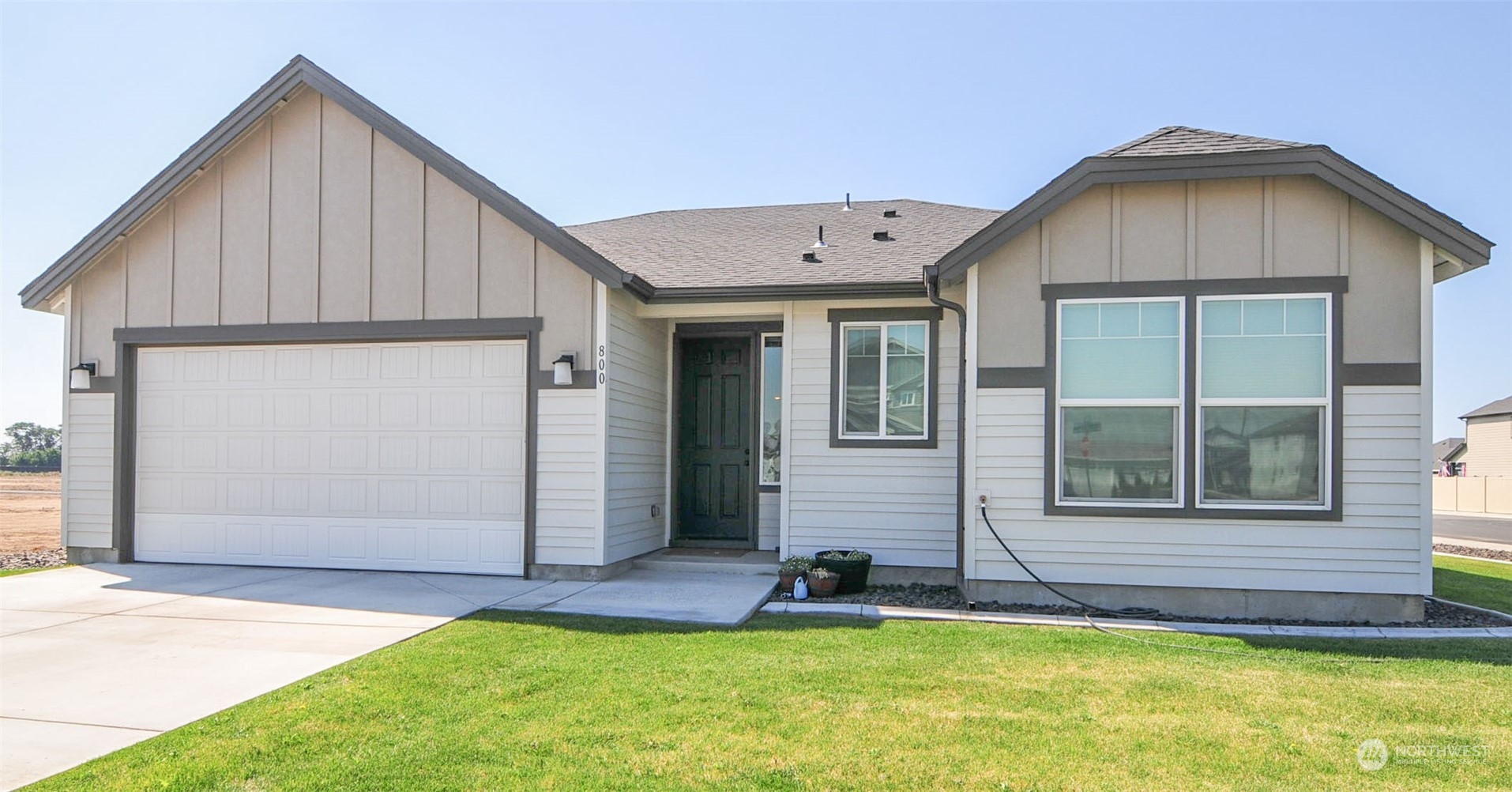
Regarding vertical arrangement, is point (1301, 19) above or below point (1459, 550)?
above

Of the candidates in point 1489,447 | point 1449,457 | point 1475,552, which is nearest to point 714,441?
point 1475,552

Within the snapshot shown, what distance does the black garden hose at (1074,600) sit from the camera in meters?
7.70

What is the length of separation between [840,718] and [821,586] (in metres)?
3.78

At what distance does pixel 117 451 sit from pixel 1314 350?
12.1 meters

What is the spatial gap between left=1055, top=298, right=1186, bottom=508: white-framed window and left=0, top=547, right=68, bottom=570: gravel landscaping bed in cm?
1088

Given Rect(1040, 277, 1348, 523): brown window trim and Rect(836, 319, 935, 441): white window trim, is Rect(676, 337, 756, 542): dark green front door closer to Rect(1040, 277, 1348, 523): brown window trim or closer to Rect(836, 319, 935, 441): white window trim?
Rect(836, 319, 935, 441): white window trim

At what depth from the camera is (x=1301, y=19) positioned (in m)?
9.81

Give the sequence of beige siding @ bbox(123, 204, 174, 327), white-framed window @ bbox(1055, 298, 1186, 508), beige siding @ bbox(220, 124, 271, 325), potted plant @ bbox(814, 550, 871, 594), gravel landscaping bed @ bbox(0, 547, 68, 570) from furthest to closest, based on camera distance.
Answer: gravel landscaping bed @ bbox(0, 547, 68, 570)
beige siding @ bbox(123, 204, 174, 327)
beige siding @ bbox(220, 124, 271, 325)
potted plant @ bbox(814, 550, 871, 594)
white-framed window @ bbox(1055, 298, 1186, 508)

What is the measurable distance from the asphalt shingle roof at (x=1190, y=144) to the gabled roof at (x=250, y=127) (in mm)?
4837

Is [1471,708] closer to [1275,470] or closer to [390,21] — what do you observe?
[1275,470]

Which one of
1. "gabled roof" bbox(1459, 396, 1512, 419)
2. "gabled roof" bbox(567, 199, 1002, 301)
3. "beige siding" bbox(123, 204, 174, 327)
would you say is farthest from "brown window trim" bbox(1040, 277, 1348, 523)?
"gabled roof" bbox(1459, 396, 1512, 419)

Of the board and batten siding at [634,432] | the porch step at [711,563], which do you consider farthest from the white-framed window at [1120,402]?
the board and batten siding at [634,432]

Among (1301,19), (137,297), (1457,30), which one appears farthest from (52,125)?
(1457,30)

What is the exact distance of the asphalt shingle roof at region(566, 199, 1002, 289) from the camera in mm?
9641
